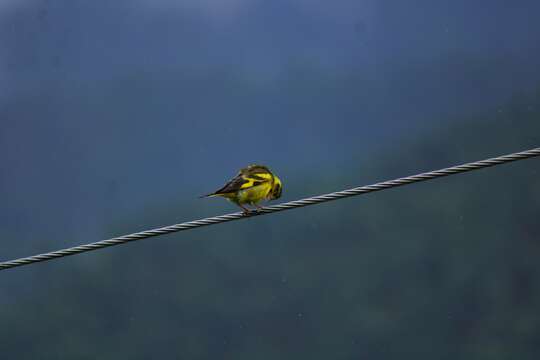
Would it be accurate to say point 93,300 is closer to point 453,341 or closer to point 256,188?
point 453,341

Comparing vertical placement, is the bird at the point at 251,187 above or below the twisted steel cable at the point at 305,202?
above

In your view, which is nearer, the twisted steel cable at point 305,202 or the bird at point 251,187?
the twisted steel cable at point 305,202

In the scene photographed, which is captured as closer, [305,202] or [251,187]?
[305,202]

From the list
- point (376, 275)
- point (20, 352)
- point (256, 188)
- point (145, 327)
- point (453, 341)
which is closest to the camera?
point (256, 188)

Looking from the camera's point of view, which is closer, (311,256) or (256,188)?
(256,188)

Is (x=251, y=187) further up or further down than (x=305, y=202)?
further up

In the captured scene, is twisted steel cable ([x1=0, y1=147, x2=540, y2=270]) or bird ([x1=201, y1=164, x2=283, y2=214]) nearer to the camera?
twisted steel cable ([x1=0, y1=147, x2=540, y2=270])

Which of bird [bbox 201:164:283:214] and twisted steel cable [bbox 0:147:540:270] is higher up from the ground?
bird [bbox 201:164:283:214]

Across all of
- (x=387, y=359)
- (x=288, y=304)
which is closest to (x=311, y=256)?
(x=288, y=304)
